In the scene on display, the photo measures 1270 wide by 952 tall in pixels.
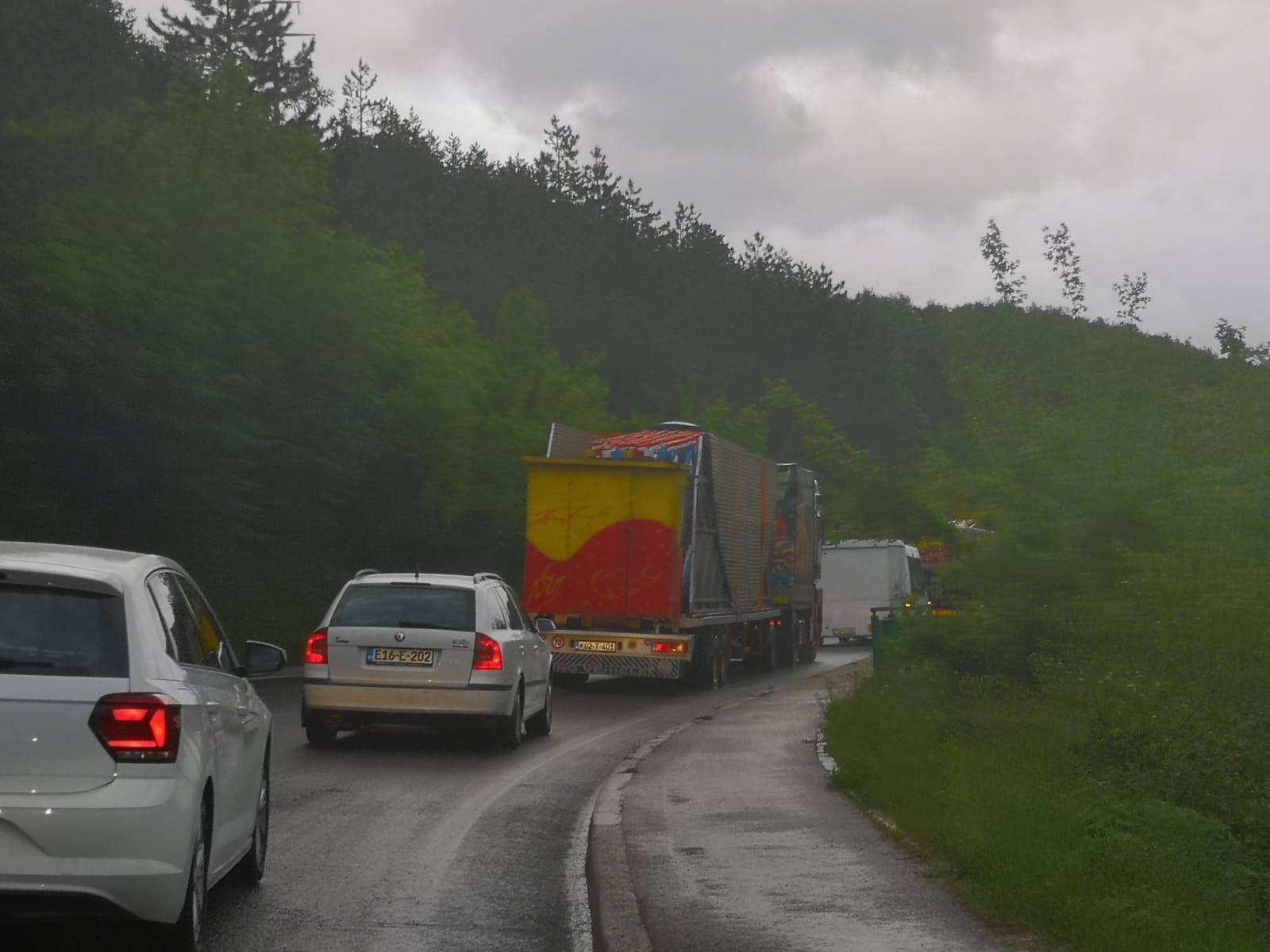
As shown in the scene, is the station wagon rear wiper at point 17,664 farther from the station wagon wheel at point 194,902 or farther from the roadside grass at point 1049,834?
the roadside grass at point 1049,834

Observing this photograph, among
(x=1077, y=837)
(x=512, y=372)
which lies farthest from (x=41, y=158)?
(x=512, y=372)

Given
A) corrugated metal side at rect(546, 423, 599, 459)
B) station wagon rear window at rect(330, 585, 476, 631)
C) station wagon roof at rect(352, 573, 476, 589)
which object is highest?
corrugated metal side at rect(546, 423, 599, 459)

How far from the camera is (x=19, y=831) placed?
6312mm

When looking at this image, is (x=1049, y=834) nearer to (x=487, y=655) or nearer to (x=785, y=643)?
(x=487, y=655)

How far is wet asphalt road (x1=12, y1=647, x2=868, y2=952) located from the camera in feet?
26.5

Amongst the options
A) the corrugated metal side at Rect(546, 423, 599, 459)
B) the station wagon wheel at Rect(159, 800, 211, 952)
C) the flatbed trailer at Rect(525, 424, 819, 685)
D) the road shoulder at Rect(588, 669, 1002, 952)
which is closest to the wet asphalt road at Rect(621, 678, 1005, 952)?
the road shoulder at Rect(588, 669, 1002, 952)

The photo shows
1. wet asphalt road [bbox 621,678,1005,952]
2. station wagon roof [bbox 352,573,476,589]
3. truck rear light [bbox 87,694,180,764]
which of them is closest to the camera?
truck rear light [bbox 87,694,180,764]

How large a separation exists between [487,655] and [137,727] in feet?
32.9

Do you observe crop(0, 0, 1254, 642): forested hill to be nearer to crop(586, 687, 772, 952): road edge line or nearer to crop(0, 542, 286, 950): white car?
crop(586, 687, 772, 952): road edge line

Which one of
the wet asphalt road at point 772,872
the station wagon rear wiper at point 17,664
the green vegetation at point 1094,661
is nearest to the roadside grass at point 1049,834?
the green vegetation at point 1094,661

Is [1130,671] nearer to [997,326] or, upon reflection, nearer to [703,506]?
[997,326]

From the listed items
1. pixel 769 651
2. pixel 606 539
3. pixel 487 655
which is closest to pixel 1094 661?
pixel 487 655

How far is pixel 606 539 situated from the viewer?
27.2 meters

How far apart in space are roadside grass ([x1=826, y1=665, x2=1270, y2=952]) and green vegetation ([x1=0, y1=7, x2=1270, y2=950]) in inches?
1.6
